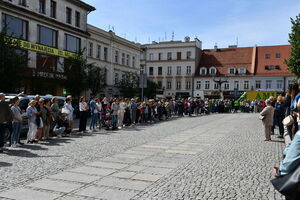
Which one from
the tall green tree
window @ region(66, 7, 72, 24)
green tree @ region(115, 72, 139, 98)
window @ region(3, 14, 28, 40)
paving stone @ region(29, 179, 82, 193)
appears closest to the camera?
paving stone @ region(29, 179, 82, 193)

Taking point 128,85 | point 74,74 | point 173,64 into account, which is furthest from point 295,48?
point 173,64

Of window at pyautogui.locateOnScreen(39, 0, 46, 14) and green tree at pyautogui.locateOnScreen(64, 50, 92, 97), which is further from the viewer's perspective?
window at pyautogui.locateOnScreen(39, 0, 46, 14)

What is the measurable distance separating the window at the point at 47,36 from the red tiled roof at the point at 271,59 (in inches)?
1646

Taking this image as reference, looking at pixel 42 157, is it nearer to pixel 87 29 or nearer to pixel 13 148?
pixel 13 148

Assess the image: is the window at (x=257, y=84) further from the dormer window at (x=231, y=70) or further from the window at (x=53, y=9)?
the window at (x=53, y=9)

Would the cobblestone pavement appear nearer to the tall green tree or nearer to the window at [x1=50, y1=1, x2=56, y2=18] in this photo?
the tall green tree

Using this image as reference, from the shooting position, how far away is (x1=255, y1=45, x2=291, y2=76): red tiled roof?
60.2 metres

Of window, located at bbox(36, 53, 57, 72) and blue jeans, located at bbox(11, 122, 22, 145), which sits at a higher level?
→ window, located at bbox(36, 53, 57, 72)

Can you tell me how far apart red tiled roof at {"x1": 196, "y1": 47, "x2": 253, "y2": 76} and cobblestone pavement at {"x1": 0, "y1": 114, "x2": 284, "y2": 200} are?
180 feet

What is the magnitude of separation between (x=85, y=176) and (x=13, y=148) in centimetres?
482

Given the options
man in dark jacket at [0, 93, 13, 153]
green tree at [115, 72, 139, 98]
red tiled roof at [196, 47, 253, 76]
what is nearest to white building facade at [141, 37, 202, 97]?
red tiled roof at [196, 47, 253, 76]

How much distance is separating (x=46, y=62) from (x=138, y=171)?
90.2 feet

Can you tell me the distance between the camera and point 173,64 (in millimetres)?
68688

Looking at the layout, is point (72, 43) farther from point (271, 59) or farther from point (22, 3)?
point (271, 59)
